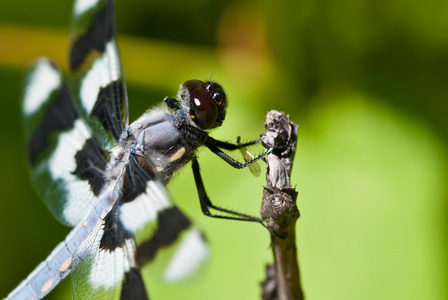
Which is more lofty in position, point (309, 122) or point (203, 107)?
point (309, 122)

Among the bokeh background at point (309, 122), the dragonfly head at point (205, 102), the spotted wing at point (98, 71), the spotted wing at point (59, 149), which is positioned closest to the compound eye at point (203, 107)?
the dragonfly head at point (205, 102)

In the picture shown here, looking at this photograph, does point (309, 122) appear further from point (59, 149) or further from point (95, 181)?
point (59, 149)

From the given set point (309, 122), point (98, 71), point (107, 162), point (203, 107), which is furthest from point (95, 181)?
point (309, 122)

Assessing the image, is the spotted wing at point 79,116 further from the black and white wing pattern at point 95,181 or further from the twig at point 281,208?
the twig at point 281,208

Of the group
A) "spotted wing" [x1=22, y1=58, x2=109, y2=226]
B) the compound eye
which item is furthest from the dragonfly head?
"spotted wing" [x1=22, y1=58, x2=109, y2=226]

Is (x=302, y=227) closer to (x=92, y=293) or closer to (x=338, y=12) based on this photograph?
(x=92, y=293)

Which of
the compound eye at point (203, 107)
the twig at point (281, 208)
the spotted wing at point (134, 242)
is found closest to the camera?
the twig at point (281, 208)

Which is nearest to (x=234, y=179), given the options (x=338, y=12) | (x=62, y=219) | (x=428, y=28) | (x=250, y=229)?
(x=250, y=229)

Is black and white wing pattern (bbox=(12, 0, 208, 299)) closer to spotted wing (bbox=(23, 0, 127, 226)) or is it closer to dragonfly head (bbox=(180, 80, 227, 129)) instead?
spotted wing (bbox=(23, 0, 127, 226))
